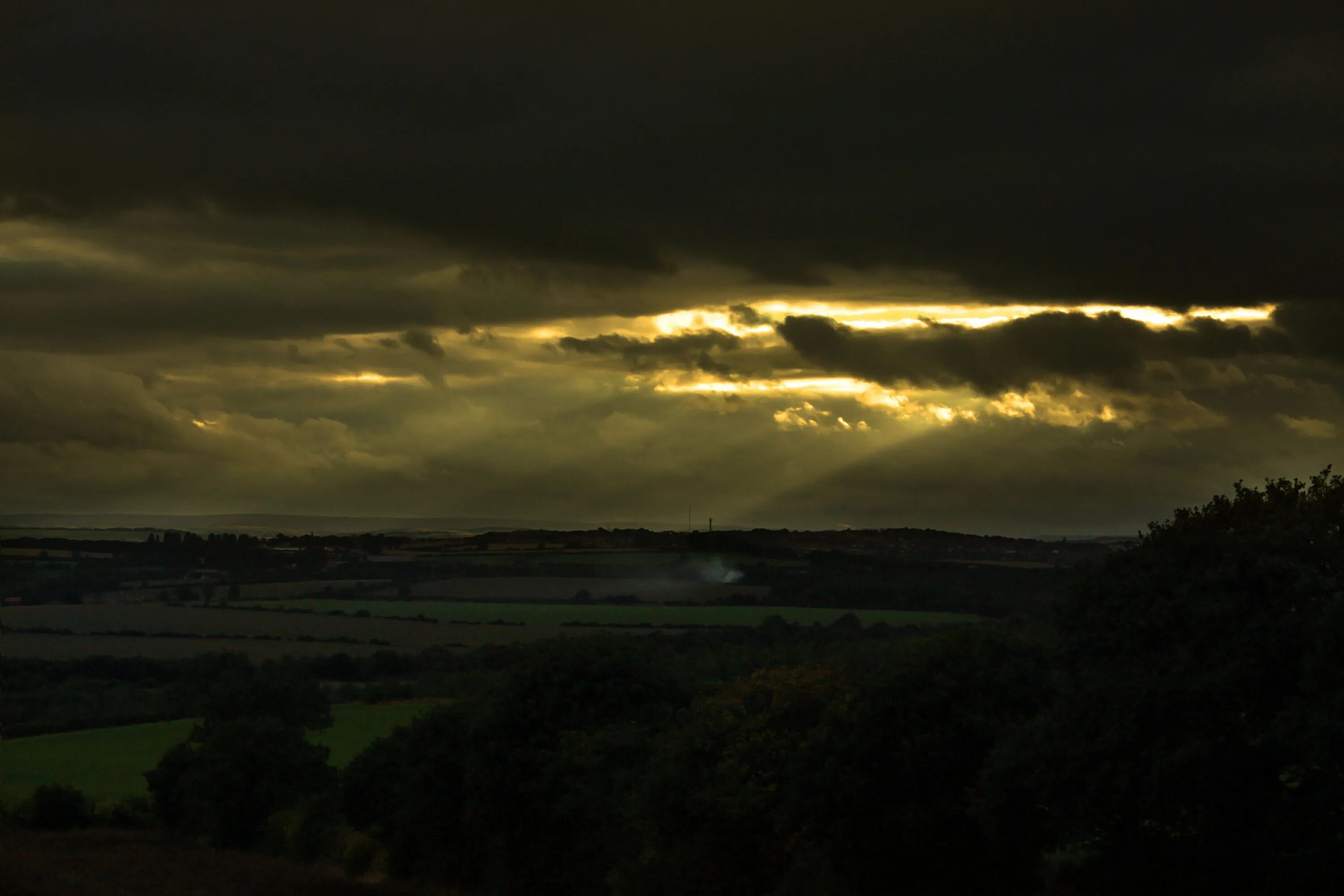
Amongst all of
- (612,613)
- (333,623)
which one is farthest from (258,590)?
(612,613)

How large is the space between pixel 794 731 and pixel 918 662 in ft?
17.8

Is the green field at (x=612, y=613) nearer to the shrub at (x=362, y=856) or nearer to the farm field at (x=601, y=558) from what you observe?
the farm field at (x=601, y=558)

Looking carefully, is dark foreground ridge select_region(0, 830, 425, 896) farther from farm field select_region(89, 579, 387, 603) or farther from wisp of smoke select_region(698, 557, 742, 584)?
wisp of smoke select_region(698, 557, 742, 584)

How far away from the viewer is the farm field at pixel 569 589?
161875 mm

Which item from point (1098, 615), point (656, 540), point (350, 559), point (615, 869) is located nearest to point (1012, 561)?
point (656, 540)

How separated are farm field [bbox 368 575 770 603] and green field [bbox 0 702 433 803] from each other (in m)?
→ 48.9

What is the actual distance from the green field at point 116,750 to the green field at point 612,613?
31.5m

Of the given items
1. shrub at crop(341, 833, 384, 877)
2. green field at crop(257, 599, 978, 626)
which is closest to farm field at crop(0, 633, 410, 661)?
green field at crop(257, 599, 978, 626)

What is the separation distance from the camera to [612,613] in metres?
146

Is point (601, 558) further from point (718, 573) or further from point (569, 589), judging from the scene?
point (718, 573)

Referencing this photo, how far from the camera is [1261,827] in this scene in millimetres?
30281

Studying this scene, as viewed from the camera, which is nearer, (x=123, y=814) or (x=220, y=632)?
(x=123, y=814)

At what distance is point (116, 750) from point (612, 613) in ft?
188

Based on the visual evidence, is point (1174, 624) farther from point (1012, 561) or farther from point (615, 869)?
point (1012, 561)
